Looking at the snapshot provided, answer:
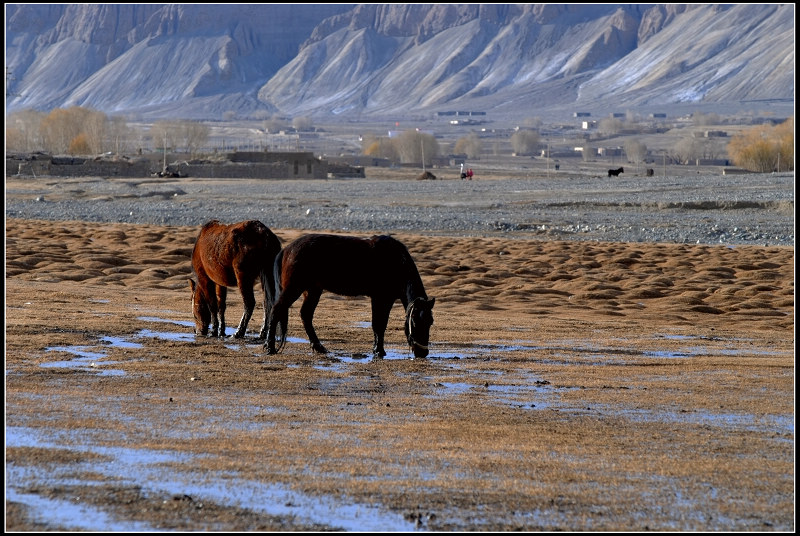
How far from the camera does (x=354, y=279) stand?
34.9 ft

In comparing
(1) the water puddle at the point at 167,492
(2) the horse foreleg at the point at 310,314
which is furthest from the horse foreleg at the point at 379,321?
(1) the water puddle at the point at 167,492

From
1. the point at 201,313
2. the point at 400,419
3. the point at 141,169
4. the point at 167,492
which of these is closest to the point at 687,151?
the point at 141,169

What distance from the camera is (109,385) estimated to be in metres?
8.86

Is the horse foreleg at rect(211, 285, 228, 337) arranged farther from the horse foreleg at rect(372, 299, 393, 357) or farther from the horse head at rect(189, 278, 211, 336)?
the horse foreleg at rect(372, 299, 393, 357)

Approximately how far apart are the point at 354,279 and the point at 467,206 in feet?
95.0

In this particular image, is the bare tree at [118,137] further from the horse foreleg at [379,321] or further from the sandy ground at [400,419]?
the horse foreleg at [379,321]

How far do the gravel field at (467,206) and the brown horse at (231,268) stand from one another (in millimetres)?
17145

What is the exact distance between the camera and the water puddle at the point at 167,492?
550 cm

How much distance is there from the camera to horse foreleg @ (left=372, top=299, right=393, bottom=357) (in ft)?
35.2

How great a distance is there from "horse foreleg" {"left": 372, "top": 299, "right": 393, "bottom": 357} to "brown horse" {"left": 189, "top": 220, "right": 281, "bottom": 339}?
37.6 inches

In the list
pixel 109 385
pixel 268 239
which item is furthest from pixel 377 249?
pixel 109 385

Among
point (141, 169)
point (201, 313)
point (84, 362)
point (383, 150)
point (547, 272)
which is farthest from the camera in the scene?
point (383, 150)

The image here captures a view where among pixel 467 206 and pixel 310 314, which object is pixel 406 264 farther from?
pixel 467 206

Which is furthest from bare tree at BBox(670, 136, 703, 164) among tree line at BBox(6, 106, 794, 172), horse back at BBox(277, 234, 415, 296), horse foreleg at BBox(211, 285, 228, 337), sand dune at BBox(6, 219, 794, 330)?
horse back at BBox(277, 234, 415, 296)
